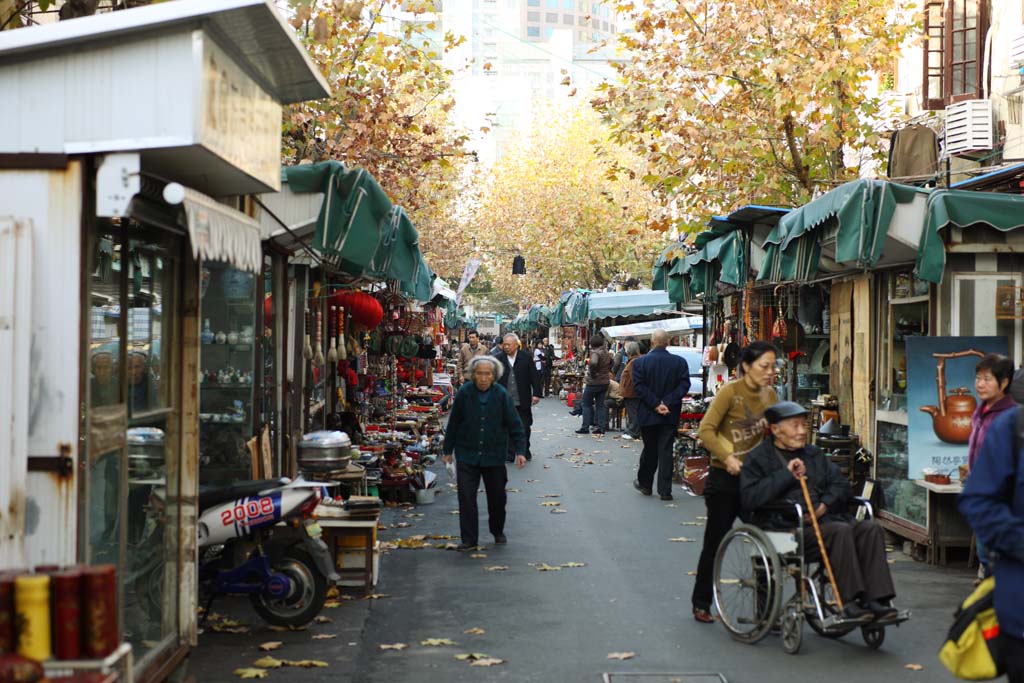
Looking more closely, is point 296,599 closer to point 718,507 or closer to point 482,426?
point 718,507

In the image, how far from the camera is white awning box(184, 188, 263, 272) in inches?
217

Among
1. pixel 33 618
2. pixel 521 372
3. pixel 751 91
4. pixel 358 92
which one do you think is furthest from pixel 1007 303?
pixel 521 372

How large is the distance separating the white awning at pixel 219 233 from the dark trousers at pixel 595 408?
1940 centimetres

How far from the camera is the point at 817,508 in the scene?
302 inches

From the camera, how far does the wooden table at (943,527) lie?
1059cm

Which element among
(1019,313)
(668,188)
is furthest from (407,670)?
(668,188)

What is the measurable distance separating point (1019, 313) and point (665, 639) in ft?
17.1

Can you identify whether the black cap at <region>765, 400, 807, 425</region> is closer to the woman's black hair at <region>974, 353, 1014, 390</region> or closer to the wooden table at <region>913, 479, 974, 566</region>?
the woman's black hair at <region>974, 353, 1014, 390</region>

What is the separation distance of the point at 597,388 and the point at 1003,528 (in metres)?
21.2

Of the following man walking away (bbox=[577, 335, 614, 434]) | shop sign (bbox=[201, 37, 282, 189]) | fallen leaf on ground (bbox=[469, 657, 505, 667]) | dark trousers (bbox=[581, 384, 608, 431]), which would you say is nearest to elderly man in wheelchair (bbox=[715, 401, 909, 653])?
fallen leaf on ground (bbox=[469, 657, 505, 667])

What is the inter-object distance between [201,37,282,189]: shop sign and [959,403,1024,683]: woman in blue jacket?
3464mm

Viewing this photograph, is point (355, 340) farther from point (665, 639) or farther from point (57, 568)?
point (57, 568)

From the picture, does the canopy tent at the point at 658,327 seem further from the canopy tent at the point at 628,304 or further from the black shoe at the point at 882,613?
the black shoe at the point at 882,613

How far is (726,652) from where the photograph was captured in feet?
25.0
